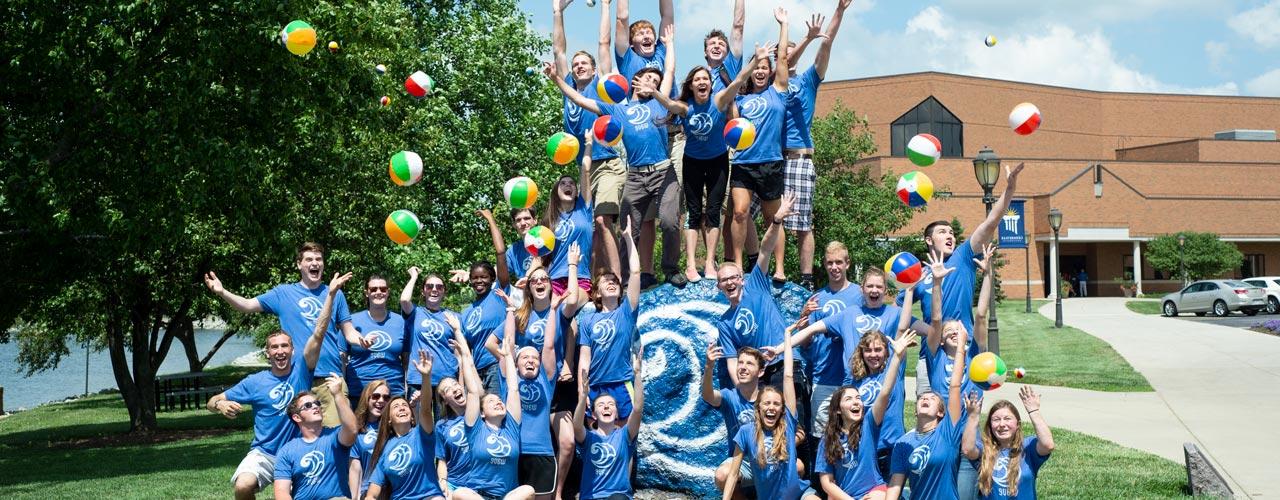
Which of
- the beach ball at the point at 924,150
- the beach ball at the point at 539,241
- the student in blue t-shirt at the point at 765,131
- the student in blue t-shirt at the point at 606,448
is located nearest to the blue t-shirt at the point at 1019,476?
the student in blue t-shirt at the point at 606,448

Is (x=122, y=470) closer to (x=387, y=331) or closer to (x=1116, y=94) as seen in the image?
(x=387, y=331)

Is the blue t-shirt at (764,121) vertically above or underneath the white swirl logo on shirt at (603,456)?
above

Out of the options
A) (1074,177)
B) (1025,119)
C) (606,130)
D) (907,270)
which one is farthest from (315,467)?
(1074,177)

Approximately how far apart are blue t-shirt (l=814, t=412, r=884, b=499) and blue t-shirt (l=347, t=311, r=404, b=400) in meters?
3.44

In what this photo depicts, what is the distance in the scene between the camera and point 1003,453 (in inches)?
281

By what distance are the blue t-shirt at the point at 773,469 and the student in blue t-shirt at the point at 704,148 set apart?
270 cm

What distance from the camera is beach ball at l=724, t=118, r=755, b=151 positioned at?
9367 millimetres

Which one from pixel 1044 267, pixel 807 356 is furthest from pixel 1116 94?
pixel 807 356

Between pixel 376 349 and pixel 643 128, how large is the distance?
2.88 meters

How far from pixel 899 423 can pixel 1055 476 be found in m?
4.56

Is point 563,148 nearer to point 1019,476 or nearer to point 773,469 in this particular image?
point 773,469

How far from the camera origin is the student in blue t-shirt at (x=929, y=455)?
7.11 meters

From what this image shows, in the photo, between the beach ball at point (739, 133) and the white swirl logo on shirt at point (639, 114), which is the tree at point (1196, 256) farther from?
the white swirl logo on shirt at point (639, 114)

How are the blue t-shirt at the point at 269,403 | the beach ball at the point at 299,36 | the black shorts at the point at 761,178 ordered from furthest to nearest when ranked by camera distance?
the beach ball at the point at 299,36
the black shorts at the point at 761,178
the blue t-shirt at the point at 269,403
